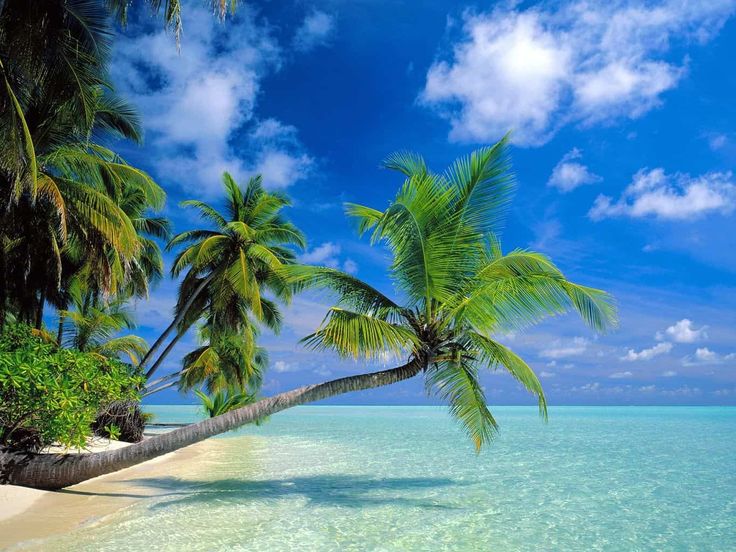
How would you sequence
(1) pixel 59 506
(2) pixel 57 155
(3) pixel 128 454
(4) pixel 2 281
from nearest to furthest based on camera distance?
(1) pixel 59 506, (3) pixel 128 454, (2) pixel 57 155, (4) pixel 2 281

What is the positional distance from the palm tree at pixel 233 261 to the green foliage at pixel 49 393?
659 cm

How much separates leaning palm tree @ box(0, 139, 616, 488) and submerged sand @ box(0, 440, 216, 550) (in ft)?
1.29

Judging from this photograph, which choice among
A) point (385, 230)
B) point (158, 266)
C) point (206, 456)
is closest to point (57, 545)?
point (385, 230)

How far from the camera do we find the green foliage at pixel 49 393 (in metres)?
6.81

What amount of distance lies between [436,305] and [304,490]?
12.4ft

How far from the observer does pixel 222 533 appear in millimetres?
6184

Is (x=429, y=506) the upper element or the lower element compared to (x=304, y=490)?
lower

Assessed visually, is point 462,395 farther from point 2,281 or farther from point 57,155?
point 2,281

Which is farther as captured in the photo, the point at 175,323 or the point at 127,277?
the point at 175,323

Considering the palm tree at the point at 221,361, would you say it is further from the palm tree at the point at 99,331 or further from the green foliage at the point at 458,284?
the green foliage at the point at 458,284

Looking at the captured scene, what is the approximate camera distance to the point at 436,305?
843 centimetres

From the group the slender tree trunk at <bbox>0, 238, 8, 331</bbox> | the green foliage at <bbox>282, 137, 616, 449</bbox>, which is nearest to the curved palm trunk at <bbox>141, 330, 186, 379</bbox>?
the slender tree trunk at <bbox>0, 238, 8, 331</bbox>

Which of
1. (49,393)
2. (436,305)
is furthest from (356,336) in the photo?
(49,393)

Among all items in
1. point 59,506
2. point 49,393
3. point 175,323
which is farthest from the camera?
point 175,323
